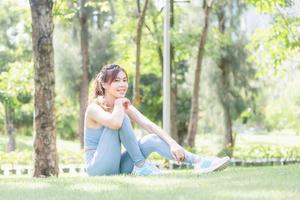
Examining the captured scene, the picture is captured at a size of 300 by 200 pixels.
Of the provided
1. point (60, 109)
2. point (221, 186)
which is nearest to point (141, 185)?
point (221, 186)

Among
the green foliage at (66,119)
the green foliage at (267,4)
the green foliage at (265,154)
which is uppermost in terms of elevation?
the green foliage at (267,4)

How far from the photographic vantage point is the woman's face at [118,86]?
740 centimetres

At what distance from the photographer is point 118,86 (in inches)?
291

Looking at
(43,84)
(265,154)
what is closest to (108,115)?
(43,84)

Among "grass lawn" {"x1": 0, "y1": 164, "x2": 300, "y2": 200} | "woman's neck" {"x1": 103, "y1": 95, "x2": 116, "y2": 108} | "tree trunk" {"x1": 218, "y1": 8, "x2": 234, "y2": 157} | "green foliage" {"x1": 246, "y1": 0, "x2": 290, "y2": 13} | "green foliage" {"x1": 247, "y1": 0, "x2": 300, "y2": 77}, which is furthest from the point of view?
"tree trunk" {"x1": 218, "y1": 8, "x2": 234, "y2": 157}

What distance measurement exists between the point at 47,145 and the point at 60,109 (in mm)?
29461

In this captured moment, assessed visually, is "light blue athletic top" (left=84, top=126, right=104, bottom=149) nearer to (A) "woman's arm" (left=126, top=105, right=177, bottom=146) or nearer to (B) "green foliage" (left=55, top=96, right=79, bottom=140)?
(A) "woman's arm" (left=126, top=105, right=177, bottom=146)

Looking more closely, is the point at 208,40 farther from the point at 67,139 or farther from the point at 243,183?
the point at 67,139

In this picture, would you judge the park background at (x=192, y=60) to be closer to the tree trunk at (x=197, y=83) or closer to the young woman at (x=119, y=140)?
the tree trunk at (x=197, y=83)

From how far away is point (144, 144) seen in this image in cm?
723

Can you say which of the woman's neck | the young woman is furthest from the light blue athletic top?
the woman's neck

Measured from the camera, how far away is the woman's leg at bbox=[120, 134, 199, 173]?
279 inches

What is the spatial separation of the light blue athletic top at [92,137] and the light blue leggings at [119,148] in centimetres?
13

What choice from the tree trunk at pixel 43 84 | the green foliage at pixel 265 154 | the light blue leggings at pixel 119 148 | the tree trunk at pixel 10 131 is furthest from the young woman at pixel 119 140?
the tree trunk at pixel 10 131
